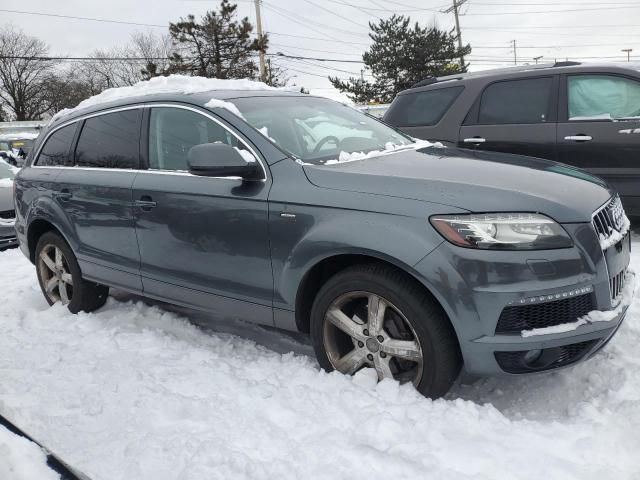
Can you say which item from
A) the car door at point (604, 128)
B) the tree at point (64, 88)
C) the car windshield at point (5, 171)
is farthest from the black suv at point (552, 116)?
the tree at point (64, 88)

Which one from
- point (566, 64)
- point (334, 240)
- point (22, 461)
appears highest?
point (566, 64)

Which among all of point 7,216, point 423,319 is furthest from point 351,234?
point 7,216

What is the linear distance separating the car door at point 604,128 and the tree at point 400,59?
2774 centimetres

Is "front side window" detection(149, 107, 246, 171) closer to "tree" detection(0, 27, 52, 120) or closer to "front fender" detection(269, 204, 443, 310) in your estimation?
"front fender" detection(269, 204, 443, 310)

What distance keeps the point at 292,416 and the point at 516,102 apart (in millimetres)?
4529

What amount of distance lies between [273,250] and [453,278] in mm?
1022

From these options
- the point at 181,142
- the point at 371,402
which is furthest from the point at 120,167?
the point at 371,402

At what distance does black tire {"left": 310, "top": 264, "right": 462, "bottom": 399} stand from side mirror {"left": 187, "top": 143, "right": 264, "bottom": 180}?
2.74 ft

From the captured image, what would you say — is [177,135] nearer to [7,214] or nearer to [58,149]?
[58,149]

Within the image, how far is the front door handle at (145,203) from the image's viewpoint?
360cm

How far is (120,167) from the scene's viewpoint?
3984 mm

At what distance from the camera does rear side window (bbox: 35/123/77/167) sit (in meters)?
4.56

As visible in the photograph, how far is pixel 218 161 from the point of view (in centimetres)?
299

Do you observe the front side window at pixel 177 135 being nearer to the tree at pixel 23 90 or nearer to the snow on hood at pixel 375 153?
the snow on hood at pixel 375 153
